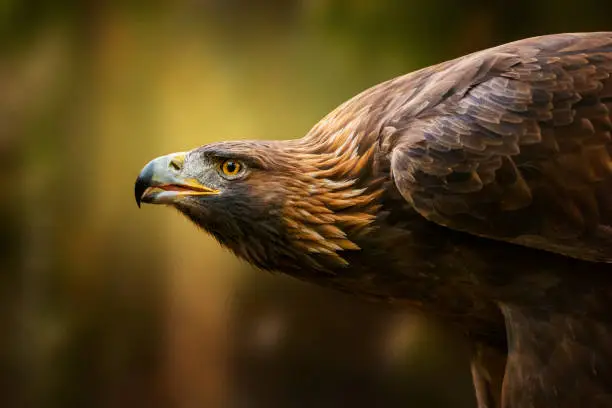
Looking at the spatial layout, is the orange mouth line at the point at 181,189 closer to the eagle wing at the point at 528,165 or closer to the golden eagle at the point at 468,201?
the golden eagle at the point at 468,201

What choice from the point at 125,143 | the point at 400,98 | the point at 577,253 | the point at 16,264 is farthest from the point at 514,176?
the point at 16,264

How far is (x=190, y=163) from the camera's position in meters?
1.61

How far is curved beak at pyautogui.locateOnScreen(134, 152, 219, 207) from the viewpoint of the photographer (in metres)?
1.58

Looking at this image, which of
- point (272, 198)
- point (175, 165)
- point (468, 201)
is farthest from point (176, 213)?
point (468, 201)

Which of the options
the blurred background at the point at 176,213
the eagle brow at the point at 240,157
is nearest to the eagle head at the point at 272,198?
the eagle brow at the point at 240,157

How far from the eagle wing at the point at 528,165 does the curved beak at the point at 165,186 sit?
1.47ft

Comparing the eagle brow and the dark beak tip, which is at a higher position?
the eagle brow

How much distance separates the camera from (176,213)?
234 cm

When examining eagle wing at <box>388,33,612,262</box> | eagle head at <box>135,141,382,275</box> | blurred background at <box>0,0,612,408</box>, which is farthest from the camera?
blurred background at <box>0,0,612,408</box>

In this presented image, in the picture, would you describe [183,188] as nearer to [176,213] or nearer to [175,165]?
[175,165]

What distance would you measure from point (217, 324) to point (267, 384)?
25 cm

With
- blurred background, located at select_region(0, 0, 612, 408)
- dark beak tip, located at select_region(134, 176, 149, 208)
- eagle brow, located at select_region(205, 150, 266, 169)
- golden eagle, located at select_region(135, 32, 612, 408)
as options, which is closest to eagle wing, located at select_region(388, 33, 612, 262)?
golden eagle, located at select_region(135, 32, 612, 408)

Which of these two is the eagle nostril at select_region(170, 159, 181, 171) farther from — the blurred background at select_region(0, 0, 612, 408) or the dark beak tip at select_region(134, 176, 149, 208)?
the blurred background at select_region(0, 0, 612, 408)

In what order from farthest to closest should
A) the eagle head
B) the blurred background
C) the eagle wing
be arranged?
1. the blurred background
2. the eagle head
3. the eagle wing
